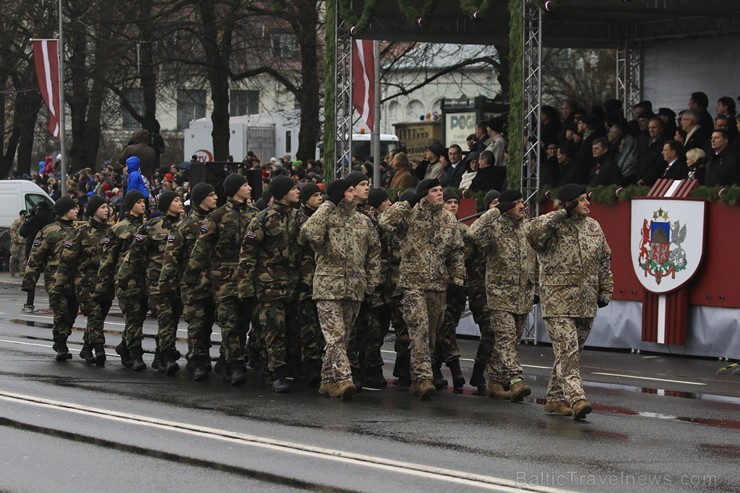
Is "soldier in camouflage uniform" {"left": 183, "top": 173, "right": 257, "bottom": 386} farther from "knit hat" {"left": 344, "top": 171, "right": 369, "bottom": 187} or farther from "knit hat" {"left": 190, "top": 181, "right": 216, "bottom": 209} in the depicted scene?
"knit hat" {"left": 344, "top": 171, "right": 369, "bottom": 187}

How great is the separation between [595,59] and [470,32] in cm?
3849

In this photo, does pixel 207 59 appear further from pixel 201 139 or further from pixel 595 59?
pixel 595 59

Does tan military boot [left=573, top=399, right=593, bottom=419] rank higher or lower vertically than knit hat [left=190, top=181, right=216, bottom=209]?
lower

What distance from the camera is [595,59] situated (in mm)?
60281

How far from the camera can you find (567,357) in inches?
455

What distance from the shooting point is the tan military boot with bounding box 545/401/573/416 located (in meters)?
11.7

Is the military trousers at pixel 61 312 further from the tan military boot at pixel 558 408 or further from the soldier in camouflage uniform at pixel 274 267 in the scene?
the tan military boot at pixel 558 408

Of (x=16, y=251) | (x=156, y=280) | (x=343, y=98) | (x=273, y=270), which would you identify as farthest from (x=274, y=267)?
(x=16, y=251)

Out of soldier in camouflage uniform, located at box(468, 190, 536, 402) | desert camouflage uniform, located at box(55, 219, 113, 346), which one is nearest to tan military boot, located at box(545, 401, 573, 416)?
soldier in camouflage uniform, located at box(468, 190, 536, 402)

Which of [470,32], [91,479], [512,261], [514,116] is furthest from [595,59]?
[91,479]

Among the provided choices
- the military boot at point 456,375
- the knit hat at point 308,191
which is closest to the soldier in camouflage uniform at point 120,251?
the knit hat at point 308,191

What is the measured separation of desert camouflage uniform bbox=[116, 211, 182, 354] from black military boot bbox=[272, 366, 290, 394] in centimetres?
179

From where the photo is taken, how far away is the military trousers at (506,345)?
41.6 ft

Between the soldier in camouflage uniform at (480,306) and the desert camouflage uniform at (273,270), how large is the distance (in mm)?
1734
